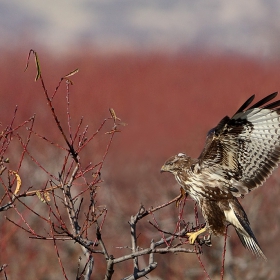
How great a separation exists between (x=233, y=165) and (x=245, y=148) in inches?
7.7

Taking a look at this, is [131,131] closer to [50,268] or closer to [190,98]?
[190,98]

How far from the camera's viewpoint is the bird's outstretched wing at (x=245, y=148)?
5.56 meters

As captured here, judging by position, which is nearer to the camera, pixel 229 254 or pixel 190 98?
pixel 229 254

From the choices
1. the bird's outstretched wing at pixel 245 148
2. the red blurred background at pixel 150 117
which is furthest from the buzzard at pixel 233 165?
the red blurred background at pixel 150 117

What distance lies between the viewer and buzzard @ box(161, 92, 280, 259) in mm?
5578

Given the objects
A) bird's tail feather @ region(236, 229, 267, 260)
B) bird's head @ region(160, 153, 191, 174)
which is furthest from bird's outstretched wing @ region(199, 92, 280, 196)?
bird's tail feather @ region(236, 229, 267, 260)

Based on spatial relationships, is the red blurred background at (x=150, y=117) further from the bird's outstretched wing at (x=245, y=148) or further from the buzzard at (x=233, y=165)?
the bird's outstretched wing at (x=245, y=148)

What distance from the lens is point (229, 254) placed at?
888cm

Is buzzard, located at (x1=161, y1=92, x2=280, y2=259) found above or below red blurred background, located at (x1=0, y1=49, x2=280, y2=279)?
below

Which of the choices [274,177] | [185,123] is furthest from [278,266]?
[185,123]

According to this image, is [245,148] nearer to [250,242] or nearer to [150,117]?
[250,242]

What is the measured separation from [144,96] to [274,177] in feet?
42.7

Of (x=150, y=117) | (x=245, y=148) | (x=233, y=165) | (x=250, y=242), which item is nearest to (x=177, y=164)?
(x=233, y=165)

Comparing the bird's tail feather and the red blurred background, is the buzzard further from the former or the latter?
the red blurred background
